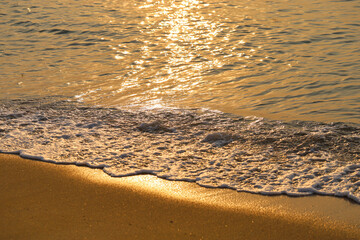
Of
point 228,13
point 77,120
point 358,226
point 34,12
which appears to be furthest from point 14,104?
point 34,12

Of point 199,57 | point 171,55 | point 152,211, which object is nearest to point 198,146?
point 152,211

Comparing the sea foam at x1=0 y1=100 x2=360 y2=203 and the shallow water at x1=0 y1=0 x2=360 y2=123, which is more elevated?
the sea foam at x1=0 y1=100 x2=360 y2=203

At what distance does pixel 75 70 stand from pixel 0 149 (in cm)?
406

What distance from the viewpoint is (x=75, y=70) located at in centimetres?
898

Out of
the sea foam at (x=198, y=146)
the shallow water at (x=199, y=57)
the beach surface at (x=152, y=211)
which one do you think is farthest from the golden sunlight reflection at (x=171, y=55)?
the beach surface at (x=152, y=211)

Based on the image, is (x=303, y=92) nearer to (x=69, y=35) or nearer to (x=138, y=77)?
(x=138, y=77)

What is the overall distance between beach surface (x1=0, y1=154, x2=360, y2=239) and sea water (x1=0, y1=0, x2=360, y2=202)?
228mm

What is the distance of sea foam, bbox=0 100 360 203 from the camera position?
4.36m

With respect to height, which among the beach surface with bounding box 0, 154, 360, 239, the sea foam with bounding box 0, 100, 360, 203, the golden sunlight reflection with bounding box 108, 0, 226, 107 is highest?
the beach surface with bounding box 0, 154, 360, 239

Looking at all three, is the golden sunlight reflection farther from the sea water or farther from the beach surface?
the beach surface

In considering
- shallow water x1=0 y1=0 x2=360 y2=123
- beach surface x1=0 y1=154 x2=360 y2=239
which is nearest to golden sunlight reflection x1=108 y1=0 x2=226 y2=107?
shallow water x1=0 y1=0 x2=360 y2=123

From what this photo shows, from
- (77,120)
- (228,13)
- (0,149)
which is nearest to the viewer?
(0,149)

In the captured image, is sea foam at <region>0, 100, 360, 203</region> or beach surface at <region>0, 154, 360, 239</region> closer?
beach surface at <region>0, 154, 360, 239</region>

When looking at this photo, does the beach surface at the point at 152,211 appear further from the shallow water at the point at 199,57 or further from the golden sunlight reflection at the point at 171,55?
the golden sunlight reflection at the point at 171,55
